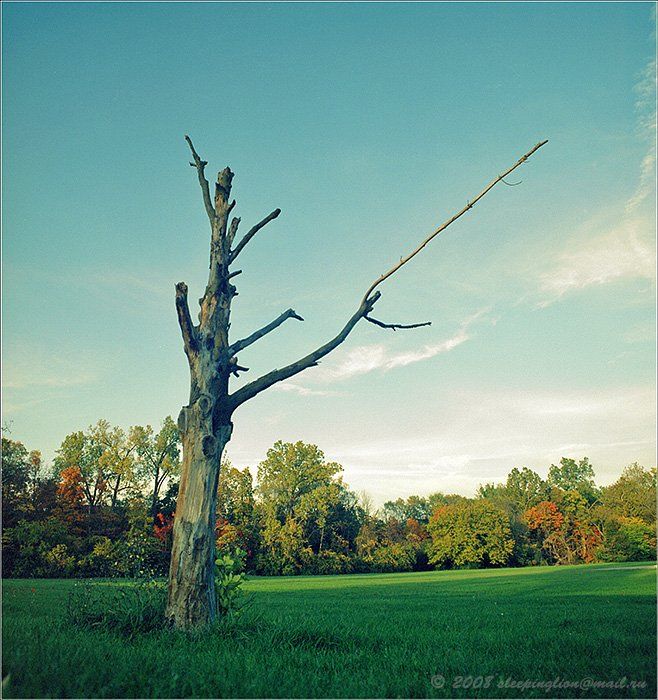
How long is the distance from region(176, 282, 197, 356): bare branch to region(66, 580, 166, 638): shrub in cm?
342

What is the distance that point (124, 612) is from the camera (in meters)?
6.73

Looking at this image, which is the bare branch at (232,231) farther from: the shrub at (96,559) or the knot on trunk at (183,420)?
the shrub at (96,559)

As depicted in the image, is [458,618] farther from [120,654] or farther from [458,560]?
[458,560]

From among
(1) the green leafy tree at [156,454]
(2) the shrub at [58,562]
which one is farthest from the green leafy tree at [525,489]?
(2) the shrub at [58,562]

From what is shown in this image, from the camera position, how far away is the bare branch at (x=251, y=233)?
27.9ft

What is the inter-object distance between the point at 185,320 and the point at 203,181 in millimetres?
2717

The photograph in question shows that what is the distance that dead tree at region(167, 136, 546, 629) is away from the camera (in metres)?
6.89

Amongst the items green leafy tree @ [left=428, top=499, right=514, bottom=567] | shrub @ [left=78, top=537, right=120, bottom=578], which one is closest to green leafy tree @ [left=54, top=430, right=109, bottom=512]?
shrub @ [left=78, top=537, right=120, bottom=578]

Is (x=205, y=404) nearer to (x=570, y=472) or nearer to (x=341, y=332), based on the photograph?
(x=341, y=332)

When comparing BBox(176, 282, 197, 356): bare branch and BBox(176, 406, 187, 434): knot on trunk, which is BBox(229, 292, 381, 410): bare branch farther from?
BBox(176, 282, 197, 356): bare branch

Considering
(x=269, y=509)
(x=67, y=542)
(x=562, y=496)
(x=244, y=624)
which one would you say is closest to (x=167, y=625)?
(x=244, y=624)

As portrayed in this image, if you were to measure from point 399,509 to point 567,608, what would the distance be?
105559 mm

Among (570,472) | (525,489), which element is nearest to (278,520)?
(525,489)

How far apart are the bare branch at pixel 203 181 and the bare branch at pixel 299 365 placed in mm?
2797
